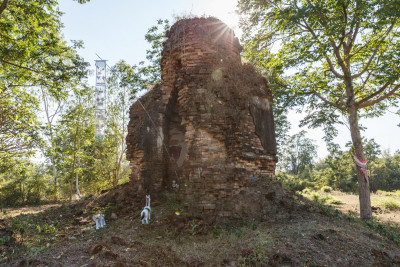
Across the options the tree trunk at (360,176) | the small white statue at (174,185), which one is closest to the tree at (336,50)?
the tree trunk at (360,176)

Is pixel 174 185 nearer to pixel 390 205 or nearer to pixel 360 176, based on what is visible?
pixel 360 176

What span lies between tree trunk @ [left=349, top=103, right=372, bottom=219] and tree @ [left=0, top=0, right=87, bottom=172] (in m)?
11.4

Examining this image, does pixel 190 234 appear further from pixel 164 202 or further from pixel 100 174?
pixel 100 174

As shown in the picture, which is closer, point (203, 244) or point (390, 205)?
point (203, 244)

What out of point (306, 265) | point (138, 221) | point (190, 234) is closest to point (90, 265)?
point (190, 234)

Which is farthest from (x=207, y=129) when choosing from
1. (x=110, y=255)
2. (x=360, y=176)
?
(x=360, y=176)

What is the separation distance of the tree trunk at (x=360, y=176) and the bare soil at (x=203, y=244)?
2188mm

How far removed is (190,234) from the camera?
5641 millimetres

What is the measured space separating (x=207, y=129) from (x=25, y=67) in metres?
7.45

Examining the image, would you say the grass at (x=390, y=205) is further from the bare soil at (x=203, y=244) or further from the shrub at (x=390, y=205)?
the bare soil at (x=203, y=244)

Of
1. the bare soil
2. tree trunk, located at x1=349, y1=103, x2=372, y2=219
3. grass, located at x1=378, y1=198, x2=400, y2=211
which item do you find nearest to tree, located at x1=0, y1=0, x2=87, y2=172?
the bare soil

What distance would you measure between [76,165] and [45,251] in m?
13.0

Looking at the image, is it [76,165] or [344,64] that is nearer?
[344,64]

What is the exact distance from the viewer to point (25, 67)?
8781 mm
